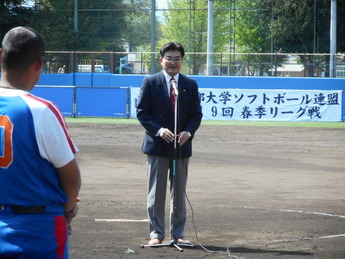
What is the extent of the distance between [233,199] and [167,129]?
3943mm

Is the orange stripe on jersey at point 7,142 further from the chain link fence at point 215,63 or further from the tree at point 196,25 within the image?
the tree at point 196,25

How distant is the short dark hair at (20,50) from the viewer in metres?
3.91

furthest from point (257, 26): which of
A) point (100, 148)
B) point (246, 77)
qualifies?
point (100, 148)

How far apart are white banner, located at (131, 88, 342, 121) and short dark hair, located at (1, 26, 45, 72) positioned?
2786 centimetres

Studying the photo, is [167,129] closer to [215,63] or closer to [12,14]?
[215,63]

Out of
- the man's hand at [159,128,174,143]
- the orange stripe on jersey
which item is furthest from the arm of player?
the man's hand at [159,128,174,143]

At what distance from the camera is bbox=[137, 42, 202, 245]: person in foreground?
845 centimetres

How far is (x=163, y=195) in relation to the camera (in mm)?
8570

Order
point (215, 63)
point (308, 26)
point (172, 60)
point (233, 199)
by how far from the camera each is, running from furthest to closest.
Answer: point (308, 26)
point (215, 63)
point (233, 199)
point (172, 60)

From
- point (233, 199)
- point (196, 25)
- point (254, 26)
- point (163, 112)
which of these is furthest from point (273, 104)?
point (196, 25)

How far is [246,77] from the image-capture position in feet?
131

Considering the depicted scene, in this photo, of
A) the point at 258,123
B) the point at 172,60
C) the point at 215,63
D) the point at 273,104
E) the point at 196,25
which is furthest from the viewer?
the point at 196,25

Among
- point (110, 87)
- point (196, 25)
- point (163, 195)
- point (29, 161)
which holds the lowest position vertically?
point (163, 195)

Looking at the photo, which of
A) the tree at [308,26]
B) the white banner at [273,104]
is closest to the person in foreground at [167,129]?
the white banner at [273,104]
